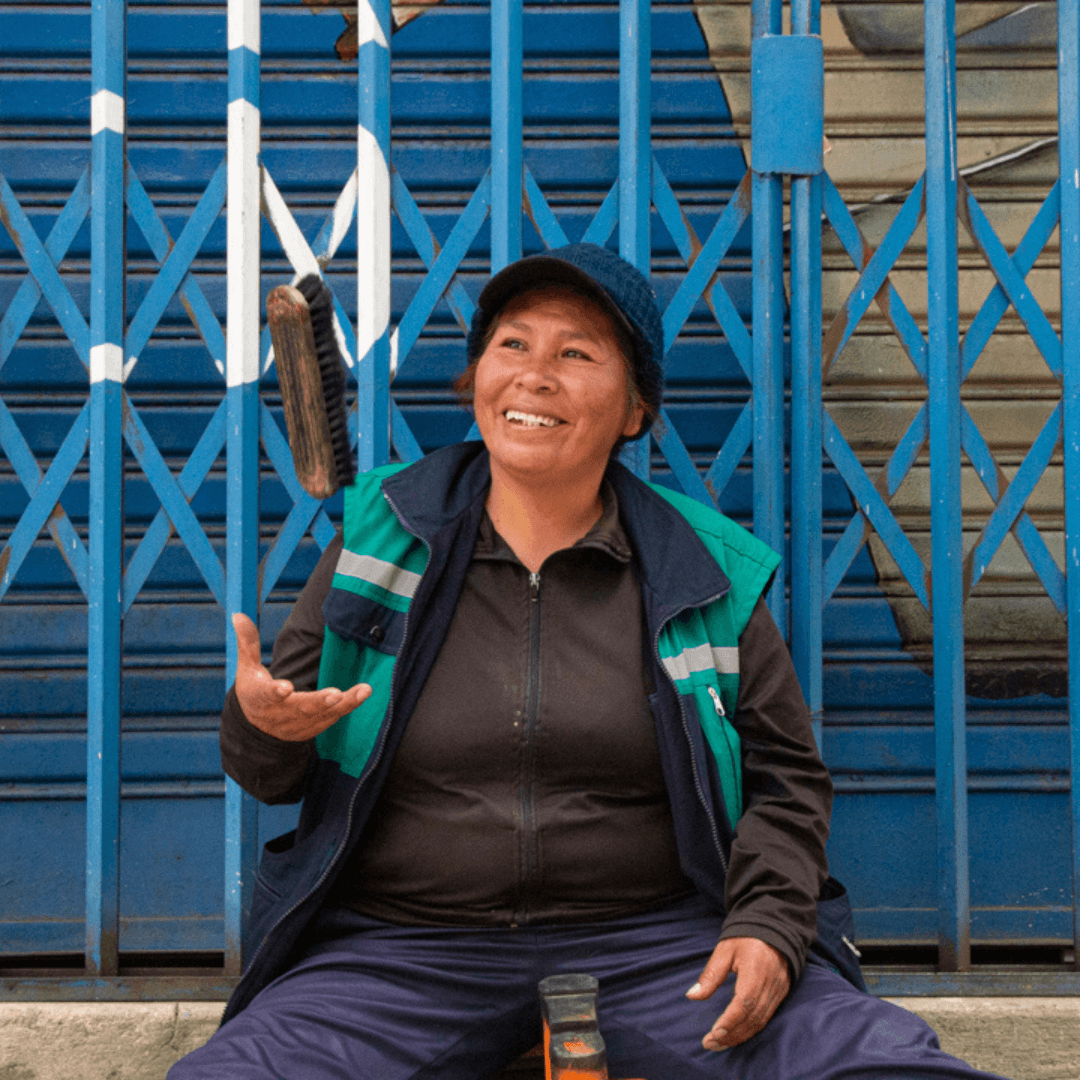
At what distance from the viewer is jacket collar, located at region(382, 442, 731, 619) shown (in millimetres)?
1993

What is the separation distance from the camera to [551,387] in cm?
199

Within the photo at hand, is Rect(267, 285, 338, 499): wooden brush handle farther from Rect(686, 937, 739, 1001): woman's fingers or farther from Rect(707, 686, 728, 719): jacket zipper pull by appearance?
Rect(686, 937, 739, 1001): woman's fingers

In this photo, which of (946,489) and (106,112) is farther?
(946,489)

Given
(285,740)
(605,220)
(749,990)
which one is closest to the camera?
(749,990)

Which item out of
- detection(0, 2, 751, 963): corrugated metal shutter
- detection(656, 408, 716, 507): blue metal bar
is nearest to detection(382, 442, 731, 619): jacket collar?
detection(656, 408, 716, 507): blue metal bar

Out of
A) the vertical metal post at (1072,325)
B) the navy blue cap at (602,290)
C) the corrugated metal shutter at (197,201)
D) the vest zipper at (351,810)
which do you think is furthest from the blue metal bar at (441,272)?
the vertical metal post at (1072,325)

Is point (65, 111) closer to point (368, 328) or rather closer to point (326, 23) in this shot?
point (326, 23)

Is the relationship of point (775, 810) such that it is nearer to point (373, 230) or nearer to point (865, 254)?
point (865, 254)

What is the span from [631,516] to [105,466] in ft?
4.35

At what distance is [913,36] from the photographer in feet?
11.0

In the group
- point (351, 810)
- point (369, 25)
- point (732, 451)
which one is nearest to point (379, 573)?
point (351, 810)

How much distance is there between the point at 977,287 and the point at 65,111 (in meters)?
3.05

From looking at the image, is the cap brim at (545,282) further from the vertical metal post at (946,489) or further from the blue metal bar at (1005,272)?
the blue metal bar at (1005,272)

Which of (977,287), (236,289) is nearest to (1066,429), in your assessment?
(977,287)
